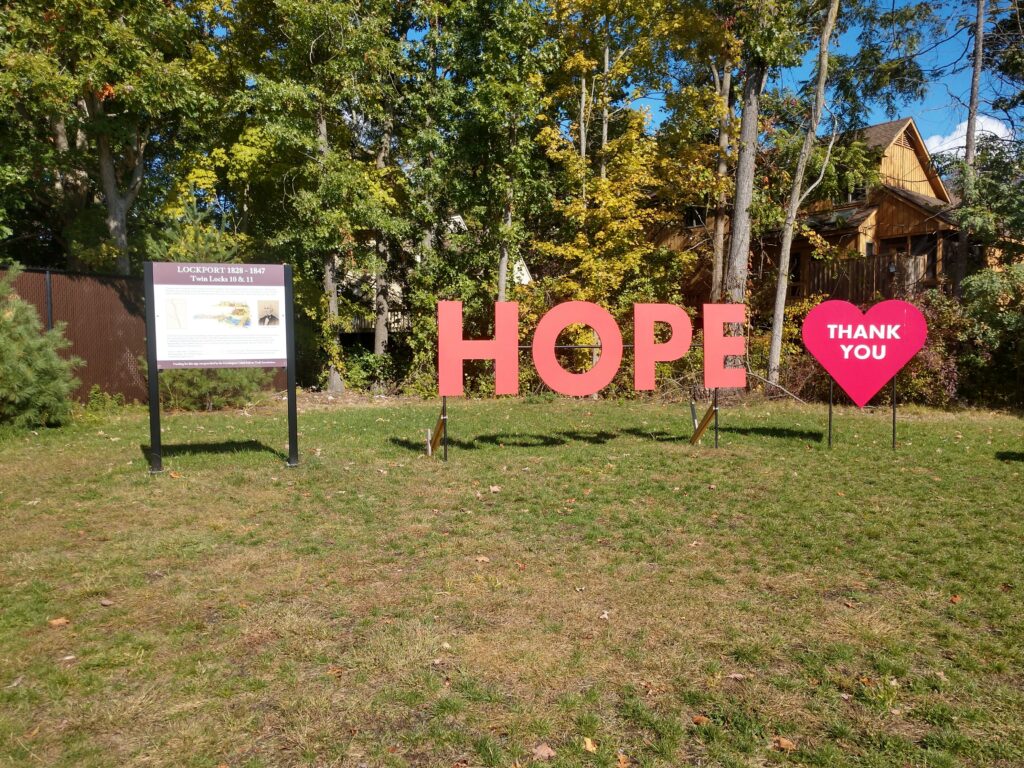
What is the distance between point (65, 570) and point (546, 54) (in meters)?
16.7

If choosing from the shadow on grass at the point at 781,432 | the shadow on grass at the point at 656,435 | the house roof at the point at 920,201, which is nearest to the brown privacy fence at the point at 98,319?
the shadow on grass at the point at 656,435

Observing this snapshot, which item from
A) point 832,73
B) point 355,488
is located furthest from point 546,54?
point 355,488

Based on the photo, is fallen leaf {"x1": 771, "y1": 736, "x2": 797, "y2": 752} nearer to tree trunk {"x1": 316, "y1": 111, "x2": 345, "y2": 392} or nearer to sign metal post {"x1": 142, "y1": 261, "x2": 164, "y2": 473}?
sign metal post {"x1": 142, "y1": 261, "x2": 164, "y2": 473}

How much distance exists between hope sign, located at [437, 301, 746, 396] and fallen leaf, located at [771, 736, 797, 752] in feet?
21.5

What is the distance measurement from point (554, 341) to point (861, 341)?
4.72 meters

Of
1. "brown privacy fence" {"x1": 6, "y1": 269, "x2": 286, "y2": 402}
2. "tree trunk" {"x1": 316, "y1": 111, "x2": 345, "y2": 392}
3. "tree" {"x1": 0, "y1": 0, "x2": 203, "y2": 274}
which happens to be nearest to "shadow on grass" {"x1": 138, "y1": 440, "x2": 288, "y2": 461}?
"brown privacy fence" {"x1": 6, "y1": 269, "x2": 286, "y2": 402}

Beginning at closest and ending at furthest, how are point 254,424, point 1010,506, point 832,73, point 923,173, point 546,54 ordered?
1. point 1010,506
2. point 254,424
3. point 546,54
4. point 832,73
5. point 923,173

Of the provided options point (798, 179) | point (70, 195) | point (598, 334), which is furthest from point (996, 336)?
point (70, 195)

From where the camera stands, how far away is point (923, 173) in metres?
27.8

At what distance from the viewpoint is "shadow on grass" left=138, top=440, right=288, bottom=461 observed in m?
9.73

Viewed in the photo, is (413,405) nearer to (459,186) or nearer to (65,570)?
(459,186)

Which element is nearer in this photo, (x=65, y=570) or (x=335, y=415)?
(x=65, y=570)

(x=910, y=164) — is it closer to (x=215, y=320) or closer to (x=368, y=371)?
(x=368, y=371)

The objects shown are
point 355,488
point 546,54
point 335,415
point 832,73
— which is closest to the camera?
point 355,488
